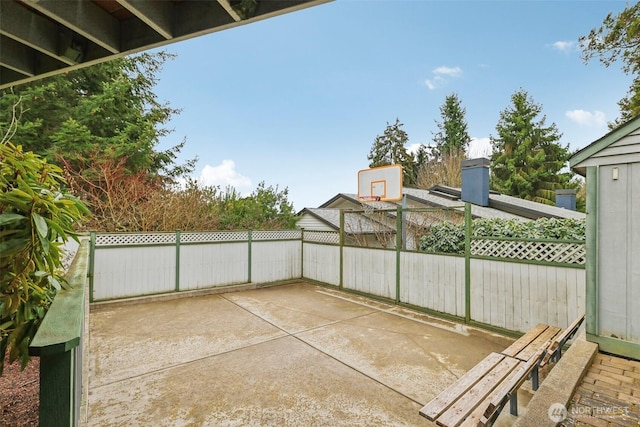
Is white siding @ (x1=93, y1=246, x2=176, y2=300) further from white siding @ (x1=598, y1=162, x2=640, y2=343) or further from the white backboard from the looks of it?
white siding @ (x1=598, y1=162, x2=640, y2=343)

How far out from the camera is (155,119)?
10.4m

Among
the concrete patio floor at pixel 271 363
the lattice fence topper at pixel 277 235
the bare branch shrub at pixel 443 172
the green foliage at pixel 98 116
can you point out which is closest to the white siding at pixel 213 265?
the lattice fence topper at pixel 277 235

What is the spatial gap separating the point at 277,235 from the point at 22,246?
716cm

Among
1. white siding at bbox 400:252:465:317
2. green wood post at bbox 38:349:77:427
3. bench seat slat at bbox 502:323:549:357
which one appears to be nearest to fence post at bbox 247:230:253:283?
white siding at bbox 400:252:465:317

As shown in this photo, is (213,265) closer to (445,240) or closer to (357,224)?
(357,224)

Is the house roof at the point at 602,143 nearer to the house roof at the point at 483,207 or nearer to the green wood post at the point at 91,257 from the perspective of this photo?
the house roof at the point at 483,207

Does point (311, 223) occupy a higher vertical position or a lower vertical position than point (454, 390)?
higher

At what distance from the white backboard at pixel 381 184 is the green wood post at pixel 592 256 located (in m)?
3.89

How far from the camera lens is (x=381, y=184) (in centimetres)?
736

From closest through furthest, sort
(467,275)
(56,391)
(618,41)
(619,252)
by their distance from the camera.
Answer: (56,391) → (619,252) → (467,275) → (618,41)

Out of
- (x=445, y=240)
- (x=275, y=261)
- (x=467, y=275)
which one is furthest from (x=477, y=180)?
(x=275, y=261)

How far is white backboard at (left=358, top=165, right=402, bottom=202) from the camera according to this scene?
6973 mm

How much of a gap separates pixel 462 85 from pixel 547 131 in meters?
7.28

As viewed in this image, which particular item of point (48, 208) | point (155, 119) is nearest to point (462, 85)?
point (155, 119)
